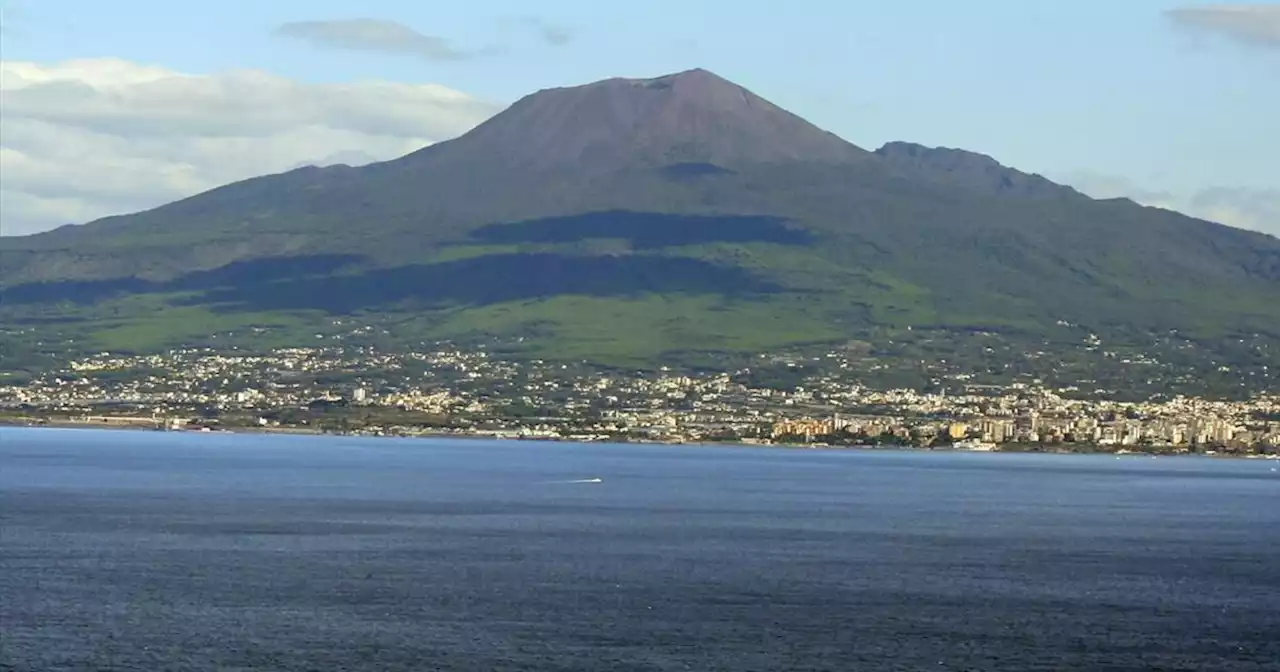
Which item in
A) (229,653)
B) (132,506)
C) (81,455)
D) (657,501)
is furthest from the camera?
(81,455)

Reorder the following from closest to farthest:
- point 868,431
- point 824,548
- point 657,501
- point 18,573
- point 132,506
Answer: point 18,573
point 824,548
point 132,506
point 657,501
point 868,431

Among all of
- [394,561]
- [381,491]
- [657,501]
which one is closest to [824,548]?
[394,561]

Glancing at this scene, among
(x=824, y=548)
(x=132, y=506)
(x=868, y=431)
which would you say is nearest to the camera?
(x=824, y=548)

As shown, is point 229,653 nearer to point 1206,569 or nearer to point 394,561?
point 394,561

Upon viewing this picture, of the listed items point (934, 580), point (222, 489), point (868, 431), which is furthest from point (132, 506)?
point (868, 431)

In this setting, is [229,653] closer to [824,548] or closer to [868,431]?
[824,548]

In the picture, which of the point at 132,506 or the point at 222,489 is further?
the point at 222,489
